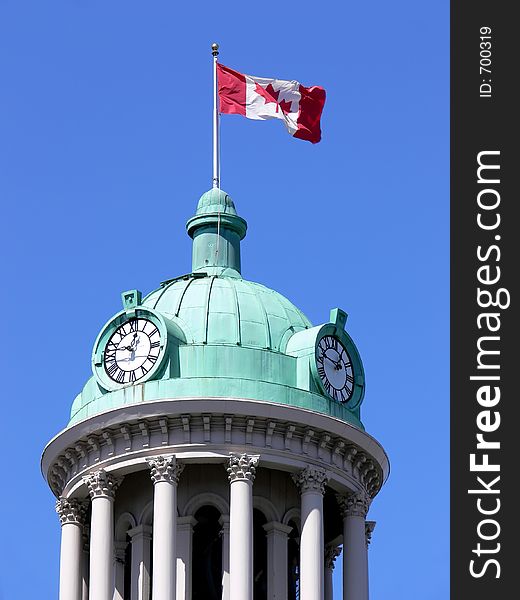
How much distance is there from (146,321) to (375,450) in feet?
25.9

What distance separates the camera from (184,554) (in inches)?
2544

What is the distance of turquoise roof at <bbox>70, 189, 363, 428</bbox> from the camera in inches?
2557

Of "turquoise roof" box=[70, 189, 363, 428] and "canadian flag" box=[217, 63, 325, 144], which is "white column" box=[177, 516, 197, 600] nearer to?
"turquoise roof" box=[70, 189, 363, 428]

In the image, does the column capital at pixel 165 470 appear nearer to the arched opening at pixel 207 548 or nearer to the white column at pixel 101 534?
the white column at pixel 101 534

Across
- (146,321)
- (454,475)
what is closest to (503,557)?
(454,475)

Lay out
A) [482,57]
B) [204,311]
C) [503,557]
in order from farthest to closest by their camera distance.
Result: [204,311] → [482,57] → [503,557]

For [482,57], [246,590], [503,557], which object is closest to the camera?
[503,557]

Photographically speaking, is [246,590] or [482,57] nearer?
[482,57]

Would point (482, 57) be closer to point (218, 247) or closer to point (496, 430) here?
point (496, 430)

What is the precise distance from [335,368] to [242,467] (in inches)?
191

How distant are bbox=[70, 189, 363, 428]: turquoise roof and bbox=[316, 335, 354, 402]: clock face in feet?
1.36

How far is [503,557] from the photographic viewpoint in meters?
52.6

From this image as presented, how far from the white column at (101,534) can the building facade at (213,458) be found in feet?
0.13

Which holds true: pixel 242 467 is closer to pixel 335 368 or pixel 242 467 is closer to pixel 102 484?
pixel 102 484
